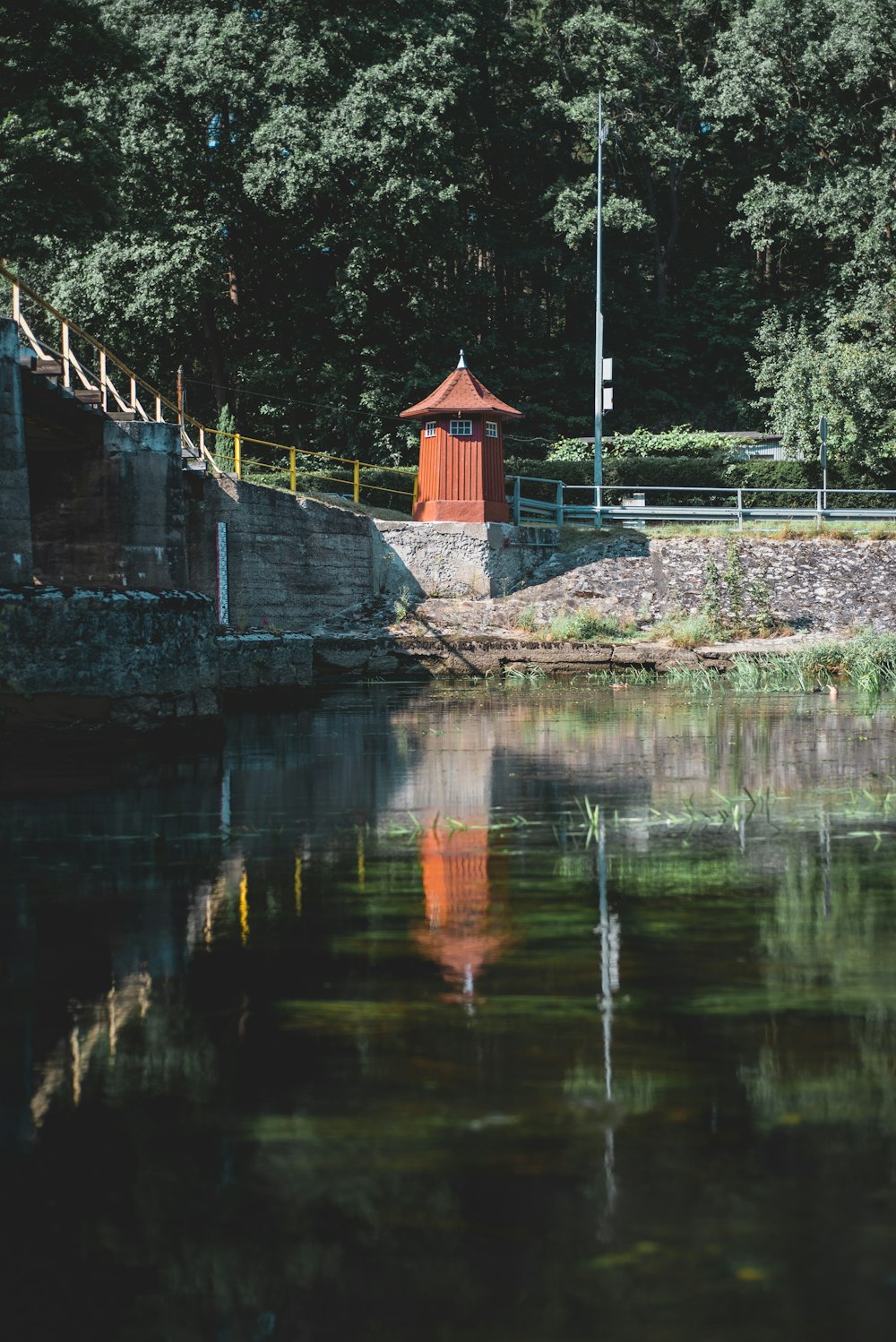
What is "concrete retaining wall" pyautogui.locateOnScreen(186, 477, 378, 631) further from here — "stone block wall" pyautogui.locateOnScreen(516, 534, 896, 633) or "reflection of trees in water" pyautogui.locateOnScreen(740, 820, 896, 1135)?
"reflection of trees in water" pyautogui.locateOnScreen(740, 820, 896, 1135)

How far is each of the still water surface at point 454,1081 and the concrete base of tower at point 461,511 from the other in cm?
2178

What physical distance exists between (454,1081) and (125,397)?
127 ft

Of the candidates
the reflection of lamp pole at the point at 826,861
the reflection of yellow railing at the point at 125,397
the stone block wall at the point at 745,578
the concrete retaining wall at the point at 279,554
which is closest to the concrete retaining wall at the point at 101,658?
the reflection of yellow railing at the point at 125,397

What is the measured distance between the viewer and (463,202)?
2079 inches

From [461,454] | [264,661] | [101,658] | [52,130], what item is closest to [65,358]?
[101,658]

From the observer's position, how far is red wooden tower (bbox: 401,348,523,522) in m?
31.6

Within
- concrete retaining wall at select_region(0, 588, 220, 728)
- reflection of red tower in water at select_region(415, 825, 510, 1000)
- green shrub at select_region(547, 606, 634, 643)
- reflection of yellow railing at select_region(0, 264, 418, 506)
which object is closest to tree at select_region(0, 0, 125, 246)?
reflection of yellow railing at select_region(0, 264, 418, 506)

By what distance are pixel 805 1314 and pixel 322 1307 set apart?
1.15 meters

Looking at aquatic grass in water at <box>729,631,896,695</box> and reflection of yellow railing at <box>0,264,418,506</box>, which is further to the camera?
aquatic grass in water at <box>729,631,896,695</box>

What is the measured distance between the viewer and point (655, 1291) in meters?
3.36

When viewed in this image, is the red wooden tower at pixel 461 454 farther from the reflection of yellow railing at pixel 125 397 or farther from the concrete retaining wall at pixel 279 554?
the concrete retaining wall at pixel 279 554

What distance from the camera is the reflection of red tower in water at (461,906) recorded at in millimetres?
6293

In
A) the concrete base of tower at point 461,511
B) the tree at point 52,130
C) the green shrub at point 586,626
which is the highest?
the tree at point 52,130

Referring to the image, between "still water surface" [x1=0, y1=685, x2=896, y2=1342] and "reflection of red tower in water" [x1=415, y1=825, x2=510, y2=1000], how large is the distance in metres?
0.03
